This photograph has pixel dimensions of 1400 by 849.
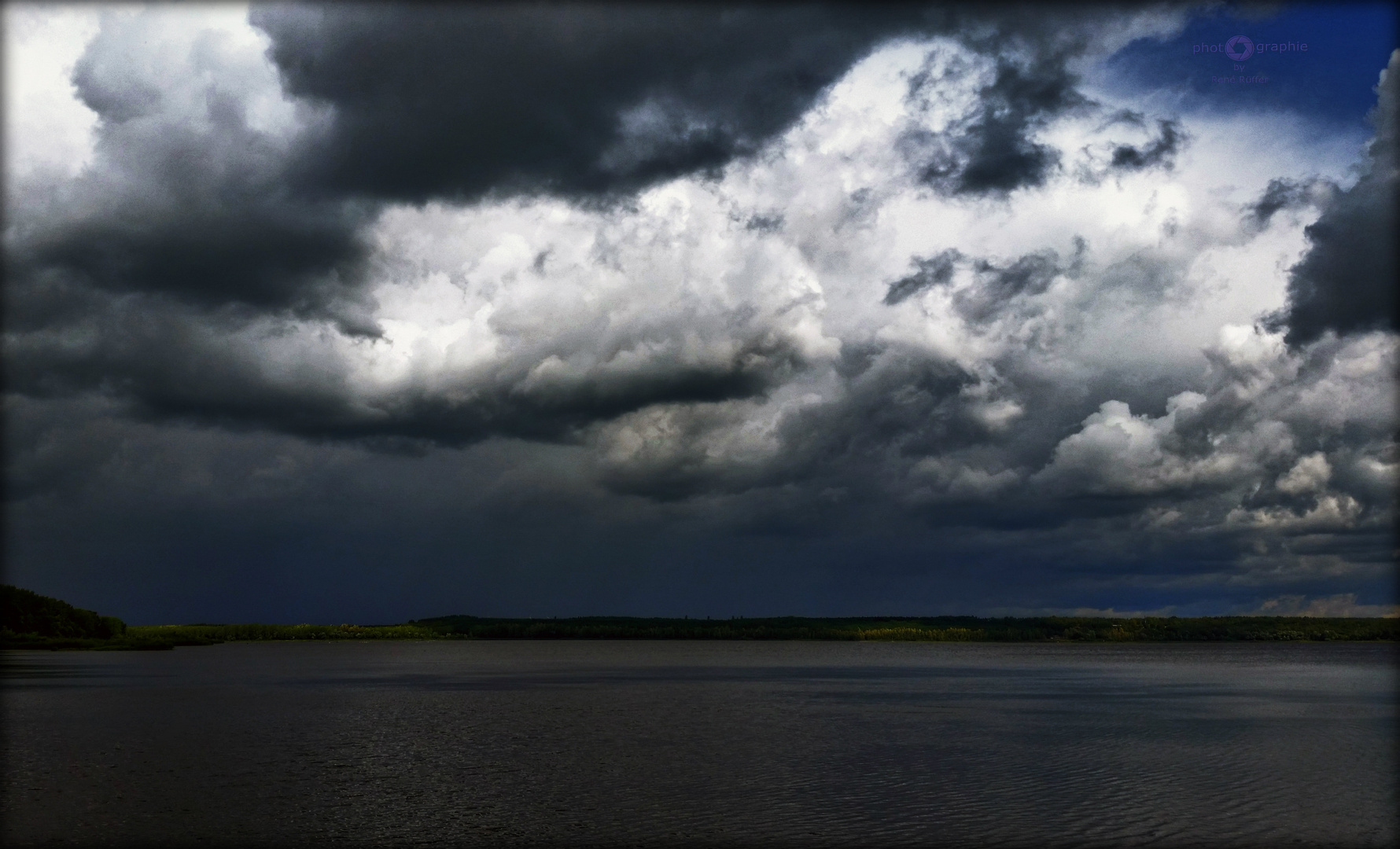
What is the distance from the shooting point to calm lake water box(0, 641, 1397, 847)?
28297 mm

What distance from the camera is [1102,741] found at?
48.1m

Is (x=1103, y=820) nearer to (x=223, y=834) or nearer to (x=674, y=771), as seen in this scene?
(x=674, y=771)

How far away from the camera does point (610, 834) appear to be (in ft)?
90.4

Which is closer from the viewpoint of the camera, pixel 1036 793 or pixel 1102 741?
pixel 1036 793

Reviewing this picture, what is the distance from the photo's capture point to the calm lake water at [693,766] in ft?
92.8

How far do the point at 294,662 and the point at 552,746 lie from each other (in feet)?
332

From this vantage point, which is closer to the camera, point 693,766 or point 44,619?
point 693,766

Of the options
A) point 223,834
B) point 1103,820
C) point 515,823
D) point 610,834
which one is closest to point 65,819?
point 223,834

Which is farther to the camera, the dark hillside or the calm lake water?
the dark hillside

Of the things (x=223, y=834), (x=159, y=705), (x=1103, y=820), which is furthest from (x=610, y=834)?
(x=159, y=705)

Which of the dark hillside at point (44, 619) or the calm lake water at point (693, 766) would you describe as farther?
the dark hillside at point (44, 619)

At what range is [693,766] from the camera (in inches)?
1565

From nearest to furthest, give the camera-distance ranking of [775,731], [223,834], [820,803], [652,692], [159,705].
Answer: [223,834] → [820,803] → [775,731] → [159,705] → [652,692]

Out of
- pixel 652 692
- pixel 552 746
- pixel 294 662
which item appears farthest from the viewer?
pixel 294 662
